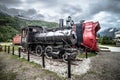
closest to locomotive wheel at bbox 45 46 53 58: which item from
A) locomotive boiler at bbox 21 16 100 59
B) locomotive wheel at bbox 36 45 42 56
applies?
locomotive boiler at bbox 21 16 100 59

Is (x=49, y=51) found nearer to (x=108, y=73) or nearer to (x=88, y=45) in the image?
(x=88, y=45)

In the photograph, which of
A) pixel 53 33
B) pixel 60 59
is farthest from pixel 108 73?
pixel 53 33

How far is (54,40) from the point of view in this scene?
1438 cm

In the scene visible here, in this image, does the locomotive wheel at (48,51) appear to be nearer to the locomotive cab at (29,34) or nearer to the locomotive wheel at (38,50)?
the locomotive wheel at (38,50)

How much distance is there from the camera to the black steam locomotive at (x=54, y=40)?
13.1 m

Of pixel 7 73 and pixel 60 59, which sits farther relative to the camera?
pixel 60 59

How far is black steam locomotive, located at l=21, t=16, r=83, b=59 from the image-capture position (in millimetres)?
13137

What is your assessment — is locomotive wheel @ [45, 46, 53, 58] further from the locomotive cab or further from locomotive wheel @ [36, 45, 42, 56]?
the locomotive cab

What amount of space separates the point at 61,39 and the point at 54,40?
3.45 ft

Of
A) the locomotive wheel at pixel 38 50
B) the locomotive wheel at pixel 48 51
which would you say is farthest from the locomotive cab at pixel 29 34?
the locomotive wheel at pixel 48 51

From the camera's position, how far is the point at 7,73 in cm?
980

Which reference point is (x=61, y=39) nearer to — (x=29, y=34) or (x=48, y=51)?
(x=48, y=51)

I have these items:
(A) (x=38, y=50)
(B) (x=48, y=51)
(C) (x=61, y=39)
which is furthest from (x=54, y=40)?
(A) (x=38, y=50)

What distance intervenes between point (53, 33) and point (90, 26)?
487 cm
